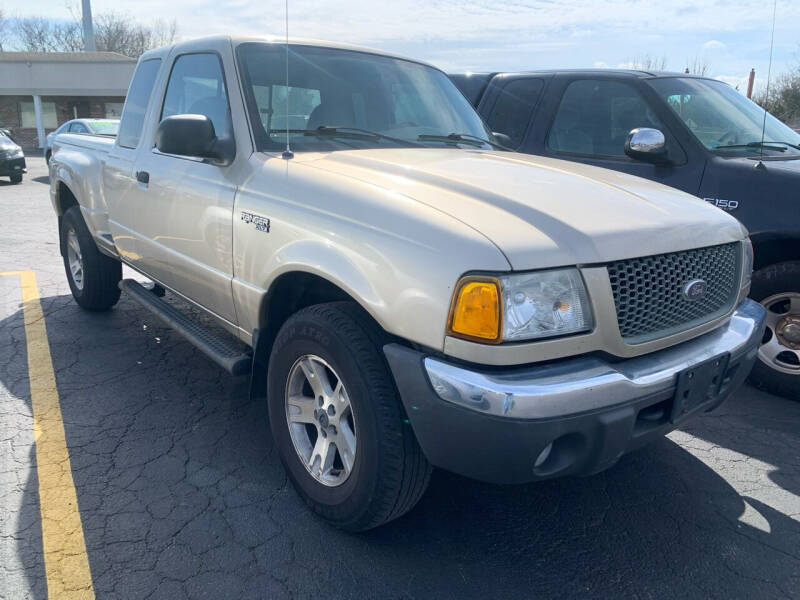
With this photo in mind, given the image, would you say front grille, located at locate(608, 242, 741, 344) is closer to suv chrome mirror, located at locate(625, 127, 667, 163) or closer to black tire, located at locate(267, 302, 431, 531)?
black tire, located at locate(267, 302, 431, 531)

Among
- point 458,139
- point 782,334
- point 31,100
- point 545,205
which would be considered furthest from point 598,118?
point 31,100

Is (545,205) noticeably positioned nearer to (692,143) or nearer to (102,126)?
(692,143)

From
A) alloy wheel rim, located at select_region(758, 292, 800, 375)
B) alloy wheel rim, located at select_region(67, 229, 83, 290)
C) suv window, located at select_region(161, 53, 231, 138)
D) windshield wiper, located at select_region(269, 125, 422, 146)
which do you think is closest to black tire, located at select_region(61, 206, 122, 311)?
alloy wheel rim, located at select_region(67, 229, 83, 290)

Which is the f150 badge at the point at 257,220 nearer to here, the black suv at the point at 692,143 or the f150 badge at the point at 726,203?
the black suv at the point at 692,143

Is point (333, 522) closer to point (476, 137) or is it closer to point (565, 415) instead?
point (565, 415)

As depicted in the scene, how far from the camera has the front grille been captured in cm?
230

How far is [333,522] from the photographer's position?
266cm

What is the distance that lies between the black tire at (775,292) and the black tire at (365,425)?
275 cm

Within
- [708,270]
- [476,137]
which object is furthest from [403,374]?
[476,137]

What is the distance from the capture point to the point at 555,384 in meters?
2.10

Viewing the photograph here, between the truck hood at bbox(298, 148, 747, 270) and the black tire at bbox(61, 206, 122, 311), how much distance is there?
3044mm

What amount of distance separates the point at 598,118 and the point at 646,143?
0.92 meters

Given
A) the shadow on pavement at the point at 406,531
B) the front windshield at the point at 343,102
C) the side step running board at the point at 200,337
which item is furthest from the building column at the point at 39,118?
the front windshield at the point at 343,102

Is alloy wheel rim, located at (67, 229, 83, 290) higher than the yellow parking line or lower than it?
higher
